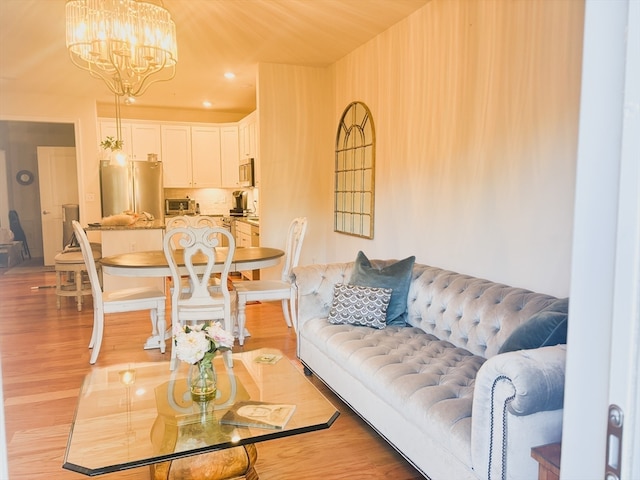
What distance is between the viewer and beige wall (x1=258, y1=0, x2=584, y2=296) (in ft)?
8.17

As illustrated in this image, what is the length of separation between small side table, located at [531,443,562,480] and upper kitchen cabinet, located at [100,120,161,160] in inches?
288

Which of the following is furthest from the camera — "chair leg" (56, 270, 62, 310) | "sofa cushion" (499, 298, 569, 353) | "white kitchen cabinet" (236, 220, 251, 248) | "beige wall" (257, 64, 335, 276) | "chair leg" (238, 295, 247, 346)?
"white kitchen cabinet" (236, 220, 251, 248)

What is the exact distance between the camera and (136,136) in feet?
24.5

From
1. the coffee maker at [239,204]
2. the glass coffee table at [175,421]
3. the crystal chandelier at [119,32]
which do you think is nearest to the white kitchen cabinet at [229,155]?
the coffee maker at [239,204]

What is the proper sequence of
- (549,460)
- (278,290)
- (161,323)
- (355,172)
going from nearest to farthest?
(549,460)
(161,323)
(278,290)
(355,172)

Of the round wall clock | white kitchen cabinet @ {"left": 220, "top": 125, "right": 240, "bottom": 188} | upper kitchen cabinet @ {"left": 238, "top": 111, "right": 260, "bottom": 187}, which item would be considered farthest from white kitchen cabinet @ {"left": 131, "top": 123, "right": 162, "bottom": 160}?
the round wall clock

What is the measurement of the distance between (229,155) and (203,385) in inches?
246

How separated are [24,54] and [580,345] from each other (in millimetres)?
5768

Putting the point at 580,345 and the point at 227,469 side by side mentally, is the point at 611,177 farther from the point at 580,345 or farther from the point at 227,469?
the point at 227,469

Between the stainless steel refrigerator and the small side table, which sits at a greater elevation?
the stainless steel refrigerator

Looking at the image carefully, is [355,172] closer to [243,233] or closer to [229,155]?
[243,233]

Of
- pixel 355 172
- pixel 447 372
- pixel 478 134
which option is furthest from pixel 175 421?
pixel 355 172

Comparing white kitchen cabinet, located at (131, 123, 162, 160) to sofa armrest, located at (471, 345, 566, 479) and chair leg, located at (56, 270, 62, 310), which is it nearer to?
chair leg, located at (56, 270, 62, 310)

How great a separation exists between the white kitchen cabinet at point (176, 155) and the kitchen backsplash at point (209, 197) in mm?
316
